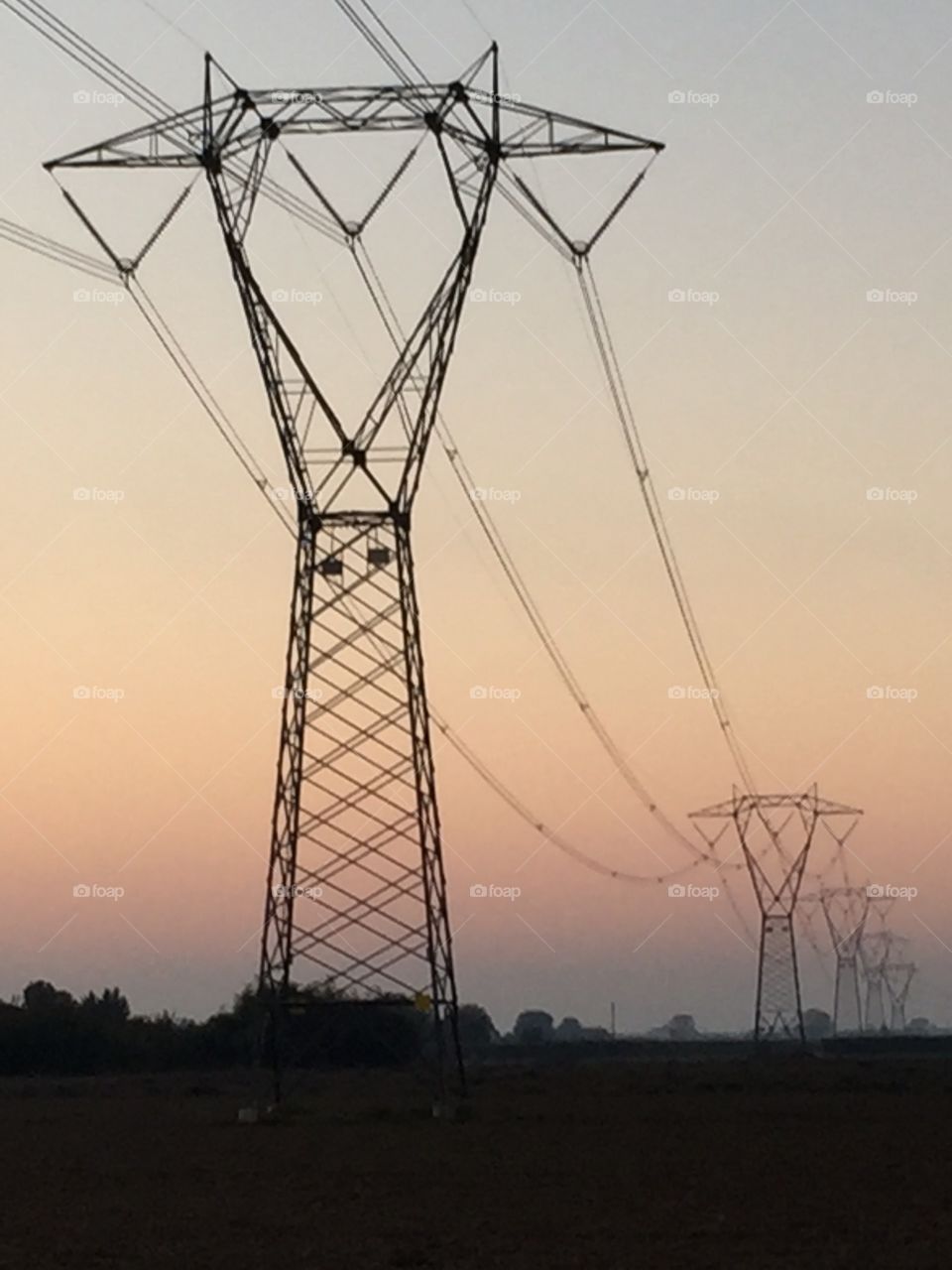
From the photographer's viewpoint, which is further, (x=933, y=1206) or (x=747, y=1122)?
(x=747, y=1122)

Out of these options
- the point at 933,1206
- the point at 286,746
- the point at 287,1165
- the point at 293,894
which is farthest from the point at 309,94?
the point at 933,1206

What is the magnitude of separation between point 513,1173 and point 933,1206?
26.6 feet

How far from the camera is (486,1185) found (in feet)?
115

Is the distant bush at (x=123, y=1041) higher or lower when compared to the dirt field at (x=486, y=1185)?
higher

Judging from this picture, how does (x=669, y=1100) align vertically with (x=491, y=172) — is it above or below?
below

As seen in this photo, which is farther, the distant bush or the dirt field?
the distant bush

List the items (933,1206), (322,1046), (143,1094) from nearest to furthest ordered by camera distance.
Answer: (933,1206)
(143,1094)
(322,1046)

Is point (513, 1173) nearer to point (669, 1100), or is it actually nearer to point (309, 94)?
point (309, 94)

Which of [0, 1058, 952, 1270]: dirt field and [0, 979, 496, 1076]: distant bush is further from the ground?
[0, 979, 496, 1076]: distant bush

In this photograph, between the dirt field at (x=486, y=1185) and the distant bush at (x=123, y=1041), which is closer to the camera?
the dirt field at (x=486, y=1185)

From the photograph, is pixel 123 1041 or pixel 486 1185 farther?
pixel 123 1041

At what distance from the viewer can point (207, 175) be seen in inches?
1738

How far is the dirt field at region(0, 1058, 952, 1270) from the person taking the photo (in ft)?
86.5

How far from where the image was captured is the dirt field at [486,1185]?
86.5 feet
